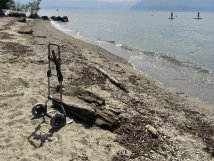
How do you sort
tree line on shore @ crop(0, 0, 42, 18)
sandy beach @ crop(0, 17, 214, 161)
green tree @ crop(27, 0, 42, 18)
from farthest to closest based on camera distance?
green tree @ crop(27, 0, 42, 18) → tree line on shore @ crop(0, 0, 42, 18) → sandy beach @ crop(0, 17, 214, 161)

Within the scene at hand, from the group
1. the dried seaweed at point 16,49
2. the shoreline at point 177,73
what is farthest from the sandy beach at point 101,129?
the shoreline at point 177,73

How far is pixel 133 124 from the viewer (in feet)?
38.0

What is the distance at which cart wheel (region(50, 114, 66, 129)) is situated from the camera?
10.4 meters

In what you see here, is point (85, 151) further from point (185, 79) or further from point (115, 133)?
point (185, 79)

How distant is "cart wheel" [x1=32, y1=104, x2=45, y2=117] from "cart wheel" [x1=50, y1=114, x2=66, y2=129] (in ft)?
2.96

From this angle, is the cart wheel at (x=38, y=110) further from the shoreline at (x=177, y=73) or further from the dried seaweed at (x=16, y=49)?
the shoreline at (x=177, y=73)

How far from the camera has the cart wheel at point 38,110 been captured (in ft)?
36.5

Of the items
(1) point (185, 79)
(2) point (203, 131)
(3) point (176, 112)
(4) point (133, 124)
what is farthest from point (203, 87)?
(4) point (133, 124)

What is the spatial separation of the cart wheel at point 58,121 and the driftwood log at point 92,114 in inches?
28.5

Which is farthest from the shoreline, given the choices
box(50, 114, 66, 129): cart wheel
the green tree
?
the green tree

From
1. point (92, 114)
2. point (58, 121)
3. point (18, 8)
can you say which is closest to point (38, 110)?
point (58, 121)

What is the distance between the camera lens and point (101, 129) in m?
10.8

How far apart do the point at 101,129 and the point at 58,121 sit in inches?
53.6

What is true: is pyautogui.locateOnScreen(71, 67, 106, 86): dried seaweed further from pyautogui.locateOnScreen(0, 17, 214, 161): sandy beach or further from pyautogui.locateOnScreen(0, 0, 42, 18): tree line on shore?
pyautogui.locateOnScreen(0, 0, 42, 18): tree line on shore
